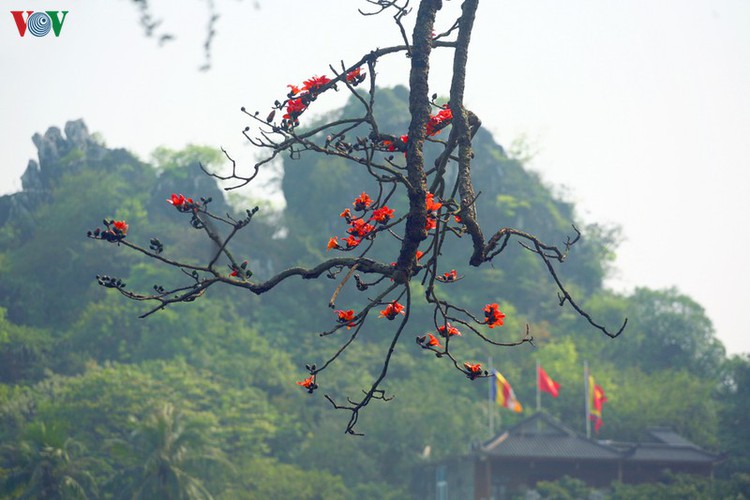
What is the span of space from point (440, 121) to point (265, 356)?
1434 inches

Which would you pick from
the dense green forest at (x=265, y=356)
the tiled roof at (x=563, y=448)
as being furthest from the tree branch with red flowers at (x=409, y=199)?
the tiled roof at (x=563, y=448)

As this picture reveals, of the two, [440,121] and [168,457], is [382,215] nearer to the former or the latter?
[440,121]

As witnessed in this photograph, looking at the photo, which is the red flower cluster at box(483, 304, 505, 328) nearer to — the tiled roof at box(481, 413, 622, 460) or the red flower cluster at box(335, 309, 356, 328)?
the red flower cluster at box(335, 309, 356, 328)

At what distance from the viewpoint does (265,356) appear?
39.4m

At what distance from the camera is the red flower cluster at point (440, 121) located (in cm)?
336

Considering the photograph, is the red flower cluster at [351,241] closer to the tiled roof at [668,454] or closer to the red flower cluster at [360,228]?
the red flower cluster at [360,228]

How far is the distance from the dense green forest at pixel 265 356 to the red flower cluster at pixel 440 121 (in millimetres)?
24082

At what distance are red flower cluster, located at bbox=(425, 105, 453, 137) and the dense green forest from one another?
79.0 ft

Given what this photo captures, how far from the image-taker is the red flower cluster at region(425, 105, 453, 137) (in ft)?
11.0

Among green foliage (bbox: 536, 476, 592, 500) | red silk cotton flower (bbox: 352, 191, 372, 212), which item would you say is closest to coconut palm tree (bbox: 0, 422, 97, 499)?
green foliage (bbox: 536, 476, 592, 500)

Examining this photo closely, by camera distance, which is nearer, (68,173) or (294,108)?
(294,108)

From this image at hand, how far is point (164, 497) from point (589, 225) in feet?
106

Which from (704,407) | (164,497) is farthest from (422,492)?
(704,407)

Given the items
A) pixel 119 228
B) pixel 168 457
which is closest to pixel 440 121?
pixel 119 228
